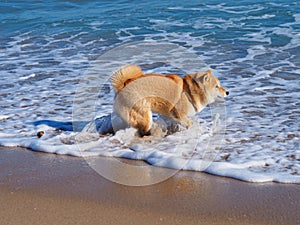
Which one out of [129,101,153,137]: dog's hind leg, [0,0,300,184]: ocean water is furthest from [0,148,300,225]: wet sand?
[129,101,153,137]: dog's hind leg

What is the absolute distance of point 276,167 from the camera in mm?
4777

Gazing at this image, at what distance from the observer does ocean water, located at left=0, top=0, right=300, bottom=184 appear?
525 centimetres

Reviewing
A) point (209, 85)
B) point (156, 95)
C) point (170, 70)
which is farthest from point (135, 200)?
point (170, 70)

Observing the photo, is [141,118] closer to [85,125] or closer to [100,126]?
[100,126]

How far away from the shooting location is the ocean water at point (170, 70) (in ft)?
17.2

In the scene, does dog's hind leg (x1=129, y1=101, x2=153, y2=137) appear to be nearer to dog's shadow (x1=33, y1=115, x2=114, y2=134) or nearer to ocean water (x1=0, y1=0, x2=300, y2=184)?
ocean water (x1=0, y1=0, x2=300, y2=184)

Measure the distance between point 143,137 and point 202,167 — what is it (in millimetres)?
1019

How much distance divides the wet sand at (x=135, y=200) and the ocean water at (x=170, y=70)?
317 mm

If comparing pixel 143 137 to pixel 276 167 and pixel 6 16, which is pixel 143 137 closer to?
pixel 276 167

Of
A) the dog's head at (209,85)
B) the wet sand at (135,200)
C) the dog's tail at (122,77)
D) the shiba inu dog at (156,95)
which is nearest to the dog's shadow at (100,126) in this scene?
the shiba inu dog at (156,95)

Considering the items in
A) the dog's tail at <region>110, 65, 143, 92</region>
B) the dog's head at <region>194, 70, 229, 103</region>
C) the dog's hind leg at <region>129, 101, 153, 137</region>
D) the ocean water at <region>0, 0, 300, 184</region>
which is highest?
the dog's tail at <region>110, 65, 143, 92</region>

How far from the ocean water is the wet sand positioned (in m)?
0.32

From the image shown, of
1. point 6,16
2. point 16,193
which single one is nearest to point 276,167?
point 16,193

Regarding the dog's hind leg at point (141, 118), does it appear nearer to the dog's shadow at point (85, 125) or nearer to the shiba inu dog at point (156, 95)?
the shiba inu dog at point (156, 95)
